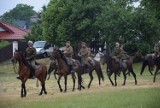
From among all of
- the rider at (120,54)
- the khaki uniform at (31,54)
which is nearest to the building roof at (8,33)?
the rider at (120,54)

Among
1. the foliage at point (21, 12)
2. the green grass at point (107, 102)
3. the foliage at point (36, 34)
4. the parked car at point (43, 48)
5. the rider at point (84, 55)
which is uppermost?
the foliage at point (21, 12)

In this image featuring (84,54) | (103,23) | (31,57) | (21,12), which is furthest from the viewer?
(21,12)

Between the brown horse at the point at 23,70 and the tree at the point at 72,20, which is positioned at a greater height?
the tree at the point at 72,20

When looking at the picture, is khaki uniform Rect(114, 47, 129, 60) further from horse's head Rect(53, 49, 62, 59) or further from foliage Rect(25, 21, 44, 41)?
foliage Rect(25, 21, 44, 41)

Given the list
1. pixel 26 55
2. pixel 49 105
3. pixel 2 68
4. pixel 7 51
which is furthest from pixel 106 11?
pixel 49 105

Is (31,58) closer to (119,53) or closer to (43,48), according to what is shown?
(119,53)

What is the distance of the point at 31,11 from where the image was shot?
479ft

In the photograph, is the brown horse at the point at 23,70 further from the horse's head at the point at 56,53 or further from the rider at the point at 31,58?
the horse's head at the point at 56,53

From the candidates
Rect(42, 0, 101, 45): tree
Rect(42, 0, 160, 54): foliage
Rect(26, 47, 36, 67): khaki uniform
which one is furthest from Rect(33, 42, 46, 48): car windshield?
Rect(26, 47, 36, 67): khaki uniform

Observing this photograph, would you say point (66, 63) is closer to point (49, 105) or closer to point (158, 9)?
point (49, 105)

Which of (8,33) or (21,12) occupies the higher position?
(21,12)

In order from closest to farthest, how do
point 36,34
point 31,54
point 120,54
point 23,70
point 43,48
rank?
point 23,70 < point 31,54 < point 120,54 < point 43,48 < point 36,34

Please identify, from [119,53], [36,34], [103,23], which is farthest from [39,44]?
[119,53]

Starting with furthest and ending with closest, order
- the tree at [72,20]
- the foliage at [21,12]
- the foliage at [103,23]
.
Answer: the foliage at [21,12] → the tree at [72,20] → the foliage at [103,23]
